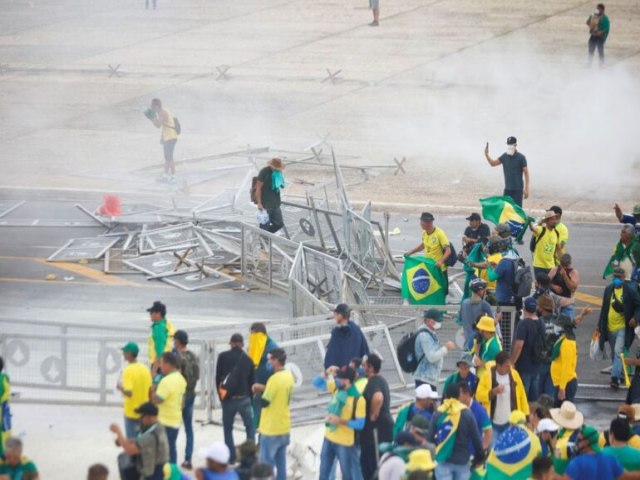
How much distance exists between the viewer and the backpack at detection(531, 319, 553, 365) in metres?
14.2

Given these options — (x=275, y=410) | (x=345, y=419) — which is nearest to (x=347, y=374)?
(x=345, y=419)

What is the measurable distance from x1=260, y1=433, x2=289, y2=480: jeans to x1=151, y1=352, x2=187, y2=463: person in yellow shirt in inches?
31.9

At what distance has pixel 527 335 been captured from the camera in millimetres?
14203

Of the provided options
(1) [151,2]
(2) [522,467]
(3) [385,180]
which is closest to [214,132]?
(3) [385,180]

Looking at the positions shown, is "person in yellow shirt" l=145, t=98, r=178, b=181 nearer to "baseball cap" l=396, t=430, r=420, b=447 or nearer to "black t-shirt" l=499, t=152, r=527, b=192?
"black t-shirt" l=499, t=152, r=527, b=192

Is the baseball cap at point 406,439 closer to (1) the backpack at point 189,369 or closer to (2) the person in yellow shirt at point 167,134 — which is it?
(1) the backpack at point 189,369

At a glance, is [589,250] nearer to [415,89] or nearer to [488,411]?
[488,411]

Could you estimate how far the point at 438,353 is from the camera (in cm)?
1359

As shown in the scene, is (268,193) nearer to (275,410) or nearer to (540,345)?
(540,345)

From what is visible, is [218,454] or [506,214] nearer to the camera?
[218,454]

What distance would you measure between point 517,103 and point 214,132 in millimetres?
7521

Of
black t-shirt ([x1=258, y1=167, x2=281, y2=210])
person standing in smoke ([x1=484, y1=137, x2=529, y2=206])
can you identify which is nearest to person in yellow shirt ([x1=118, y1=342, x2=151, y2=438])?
black t-shirt ([x1=258, y1=167, x2=281, y2=210])

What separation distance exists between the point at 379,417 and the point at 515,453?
136 centimetres

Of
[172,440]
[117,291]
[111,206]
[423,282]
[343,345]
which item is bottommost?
[172,440]
